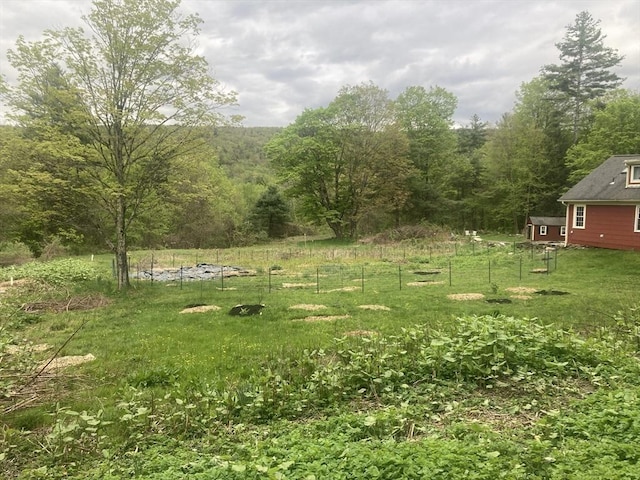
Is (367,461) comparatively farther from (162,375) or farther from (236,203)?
(236,203)

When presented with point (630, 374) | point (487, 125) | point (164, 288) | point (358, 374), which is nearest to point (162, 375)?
point (358, 374)

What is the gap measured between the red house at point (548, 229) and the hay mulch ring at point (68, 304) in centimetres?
2815

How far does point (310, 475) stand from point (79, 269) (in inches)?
609

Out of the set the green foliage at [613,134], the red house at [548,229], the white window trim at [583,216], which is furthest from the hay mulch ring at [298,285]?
the green foliage at [613,134]

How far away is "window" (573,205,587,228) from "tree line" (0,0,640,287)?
9.64 m

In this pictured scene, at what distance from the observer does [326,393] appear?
196 inches

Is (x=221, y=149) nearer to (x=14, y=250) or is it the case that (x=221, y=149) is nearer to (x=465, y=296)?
(x=14, y=250)

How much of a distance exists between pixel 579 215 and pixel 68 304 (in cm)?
2431

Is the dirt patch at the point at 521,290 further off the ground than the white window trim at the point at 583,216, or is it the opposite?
the white window trim at the point at 583,216

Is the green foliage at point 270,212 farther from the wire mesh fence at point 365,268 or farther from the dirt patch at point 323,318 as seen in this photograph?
the dirt patch at point 323,318

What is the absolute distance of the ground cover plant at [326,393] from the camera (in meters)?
3.32

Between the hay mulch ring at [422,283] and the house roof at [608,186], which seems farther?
the house roof at [608,186]

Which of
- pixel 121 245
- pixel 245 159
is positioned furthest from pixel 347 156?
pixel 245 159

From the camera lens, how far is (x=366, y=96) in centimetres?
3419
